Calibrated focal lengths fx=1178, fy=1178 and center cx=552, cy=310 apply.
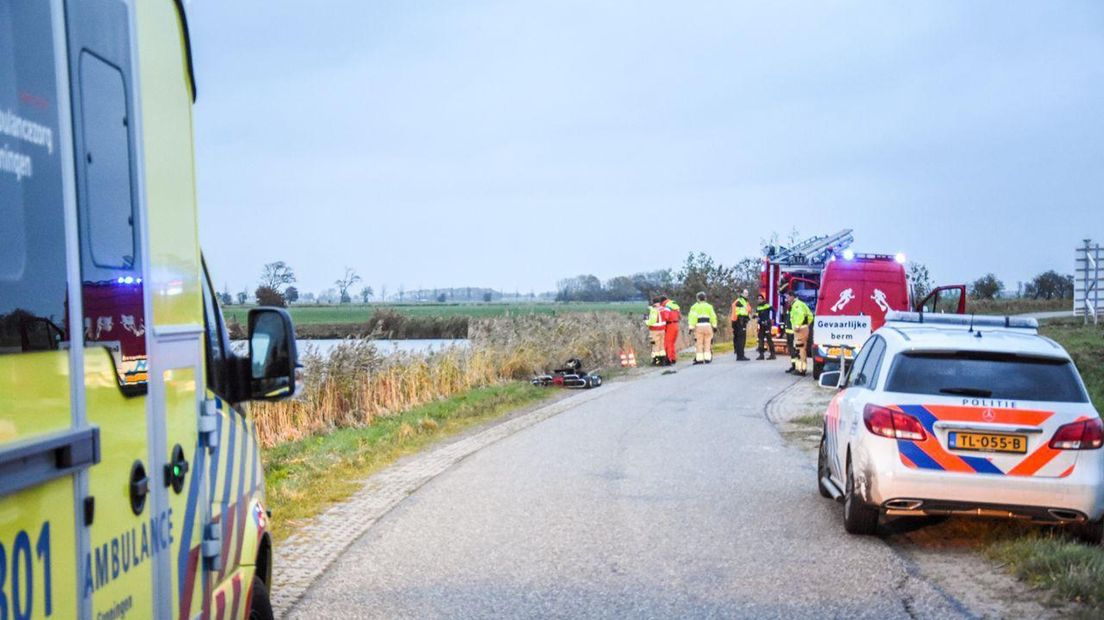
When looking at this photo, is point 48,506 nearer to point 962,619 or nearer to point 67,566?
point 67,566

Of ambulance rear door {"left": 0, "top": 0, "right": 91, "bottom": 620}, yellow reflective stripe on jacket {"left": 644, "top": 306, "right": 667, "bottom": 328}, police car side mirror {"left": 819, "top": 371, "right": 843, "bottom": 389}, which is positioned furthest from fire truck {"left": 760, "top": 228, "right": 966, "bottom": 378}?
ambulance rear door {"left": 0, "top": 0, "right": 91, "bottom": 620}

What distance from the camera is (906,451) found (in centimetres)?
875

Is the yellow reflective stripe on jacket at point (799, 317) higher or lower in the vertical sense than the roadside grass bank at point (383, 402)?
higher

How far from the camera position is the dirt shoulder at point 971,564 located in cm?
707

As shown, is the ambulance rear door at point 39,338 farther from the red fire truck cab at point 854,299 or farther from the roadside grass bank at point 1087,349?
the red fire truck cab at point 854,299

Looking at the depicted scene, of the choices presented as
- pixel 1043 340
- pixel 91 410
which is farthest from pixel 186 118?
pixel 1043 340

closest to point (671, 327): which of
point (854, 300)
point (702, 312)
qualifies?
point (702, 312)

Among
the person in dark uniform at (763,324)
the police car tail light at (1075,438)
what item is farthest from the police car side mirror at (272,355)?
the person in dark uniform at (763,324)

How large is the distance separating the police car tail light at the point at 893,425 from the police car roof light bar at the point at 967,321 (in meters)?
1.65

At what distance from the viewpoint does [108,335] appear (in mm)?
3096

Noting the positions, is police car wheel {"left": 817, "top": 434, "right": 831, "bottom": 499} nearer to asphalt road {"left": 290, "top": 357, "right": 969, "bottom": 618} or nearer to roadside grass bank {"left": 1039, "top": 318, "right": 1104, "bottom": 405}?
asphalt road {"left": 290, "top": 357, "right": 969, "bottom": 618}

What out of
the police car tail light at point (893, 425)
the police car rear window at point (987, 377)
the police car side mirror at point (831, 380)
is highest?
the police car rear window at point (987, 377)

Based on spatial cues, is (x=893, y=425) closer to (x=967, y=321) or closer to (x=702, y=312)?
(x=967, y=321)

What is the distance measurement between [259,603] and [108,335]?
7.75ft
